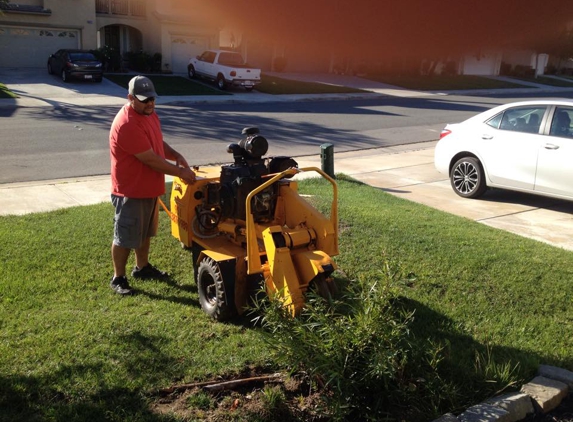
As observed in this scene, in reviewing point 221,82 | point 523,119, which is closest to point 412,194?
point 523,119

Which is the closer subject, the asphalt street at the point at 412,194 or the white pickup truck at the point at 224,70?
the asphalt street at the point at 412,194

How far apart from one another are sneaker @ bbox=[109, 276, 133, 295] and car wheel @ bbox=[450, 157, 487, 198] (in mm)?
6279

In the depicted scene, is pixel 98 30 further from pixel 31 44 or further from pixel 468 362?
pixel 468 362

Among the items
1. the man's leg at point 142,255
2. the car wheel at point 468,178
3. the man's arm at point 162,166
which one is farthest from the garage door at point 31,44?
the man's arm at point 162,166

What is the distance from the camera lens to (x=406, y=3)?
1.18m

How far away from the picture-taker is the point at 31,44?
1227 inches

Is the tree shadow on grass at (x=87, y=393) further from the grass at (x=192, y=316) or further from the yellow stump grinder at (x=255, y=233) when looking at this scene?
the yellow stump grinder at (x=255, y=233)

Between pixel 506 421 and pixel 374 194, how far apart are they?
6.19 metres

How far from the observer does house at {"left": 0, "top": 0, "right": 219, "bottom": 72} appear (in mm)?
30438

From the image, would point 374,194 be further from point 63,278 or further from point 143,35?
point 143,35

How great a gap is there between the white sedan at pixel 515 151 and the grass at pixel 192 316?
5.54 ft

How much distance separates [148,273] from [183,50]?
30.3 m

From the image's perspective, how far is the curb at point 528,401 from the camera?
3.32 m

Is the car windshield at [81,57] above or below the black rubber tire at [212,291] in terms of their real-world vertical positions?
above
